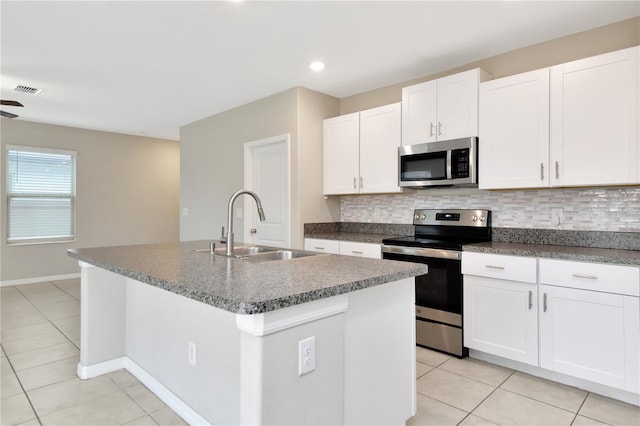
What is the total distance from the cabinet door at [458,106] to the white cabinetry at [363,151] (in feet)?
1.46

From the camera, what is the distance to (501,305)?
262 cm

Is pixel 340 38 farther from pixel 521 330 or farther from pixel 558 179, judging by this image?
pixel 521 330

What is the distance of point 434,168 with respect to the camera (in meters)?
3.21

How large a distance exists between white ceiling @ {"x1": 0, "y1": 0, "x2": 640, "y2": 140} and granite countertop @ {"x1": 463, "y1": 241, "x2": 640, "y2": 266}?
5.15ft

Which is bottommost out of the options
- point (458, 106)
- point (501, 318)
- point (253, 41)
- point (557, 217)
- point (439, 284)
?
point (501, 318)

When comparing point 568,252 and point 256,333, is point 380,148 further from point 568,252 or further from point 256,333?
point 256,333

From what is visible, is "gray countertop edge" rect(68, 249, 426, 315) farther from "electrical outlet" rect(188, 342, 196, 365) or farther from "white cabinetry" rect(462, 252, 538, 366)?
"white cabinetry" rect(462, 252, 538, 366)

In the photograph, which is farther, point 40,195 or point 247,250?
point 40,195

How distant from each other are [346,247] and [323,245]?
0.30m

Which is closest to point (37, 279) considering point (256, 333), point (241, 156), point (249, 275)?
point (241, 156)

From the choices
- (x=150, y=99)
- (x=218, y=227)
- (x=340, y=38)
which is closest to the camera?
(x=340, y=38)

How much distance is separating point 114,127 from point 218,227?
8.55ft

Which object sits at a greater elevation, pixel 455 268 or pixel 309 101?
pixel 309 101

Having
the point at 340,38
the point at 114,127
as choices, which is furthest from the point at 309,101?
the point at 114,127
